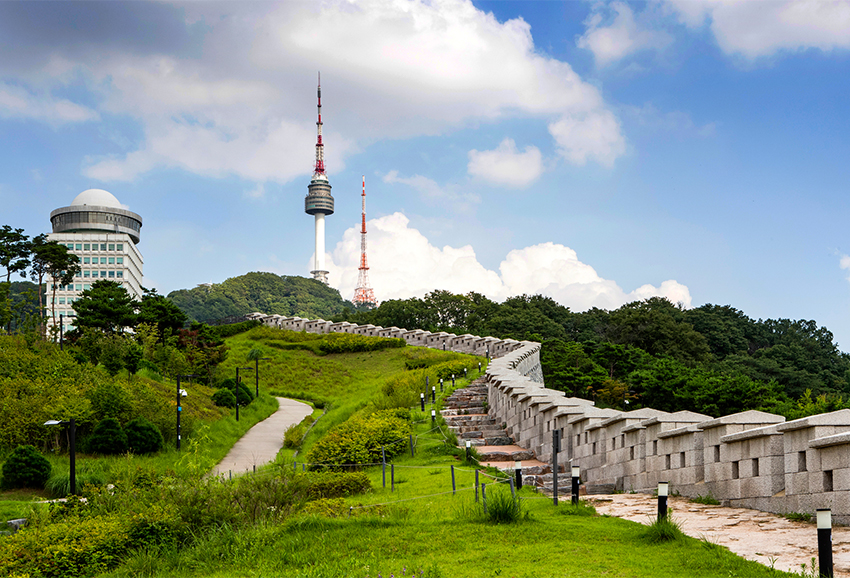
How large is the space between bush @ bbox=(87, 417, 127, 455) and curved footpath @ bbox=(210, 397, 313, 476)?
2989 millimetres

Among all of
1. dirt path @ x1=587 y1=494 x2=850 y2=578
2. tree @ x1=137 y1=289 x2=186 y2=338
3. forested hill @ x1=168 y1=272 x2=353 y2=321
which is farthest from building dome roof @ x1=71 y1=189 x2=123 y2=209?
dirt path @ x1=587 y1=494 x2=850 y2=578

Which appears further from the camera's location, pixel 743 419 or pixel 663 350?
pixel 663 350

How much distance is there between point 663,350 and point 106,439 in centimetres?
4864

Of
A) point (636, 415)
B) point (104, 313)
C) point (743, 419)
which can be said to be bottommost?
point (636, 415)

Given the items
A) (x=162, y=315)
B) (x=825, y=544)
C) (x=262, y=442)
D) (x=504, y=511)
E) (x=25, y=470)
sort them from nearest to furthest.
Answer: (x=825, y=544) → (x=504, y=511) → (x=25, y=470) → (x=262, y=442) → (x=162, y=315)

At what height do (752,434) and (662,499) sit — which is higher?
(752,434)

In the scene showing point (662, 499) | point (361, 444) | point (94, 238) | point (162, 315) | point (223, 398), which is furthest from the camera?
point (94, 238)

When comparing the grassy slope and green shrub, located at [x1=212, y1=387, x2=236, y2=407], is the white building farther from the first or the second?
the grassy slope

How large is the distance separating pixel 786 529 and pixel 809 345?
6327 centimetres

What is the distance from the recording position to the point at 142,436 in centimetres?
2283

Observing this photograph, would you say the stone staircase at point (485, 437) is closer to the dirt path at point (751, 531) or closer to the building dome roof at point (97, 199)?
the dirt path at point (751, 531)

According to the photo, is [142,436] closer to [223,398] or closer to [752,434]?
[223,398]

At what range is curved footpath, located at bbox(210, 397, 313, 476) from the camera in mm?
24234

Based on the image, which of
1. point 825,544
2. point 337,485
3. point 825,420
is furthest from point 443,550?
point 337,485
